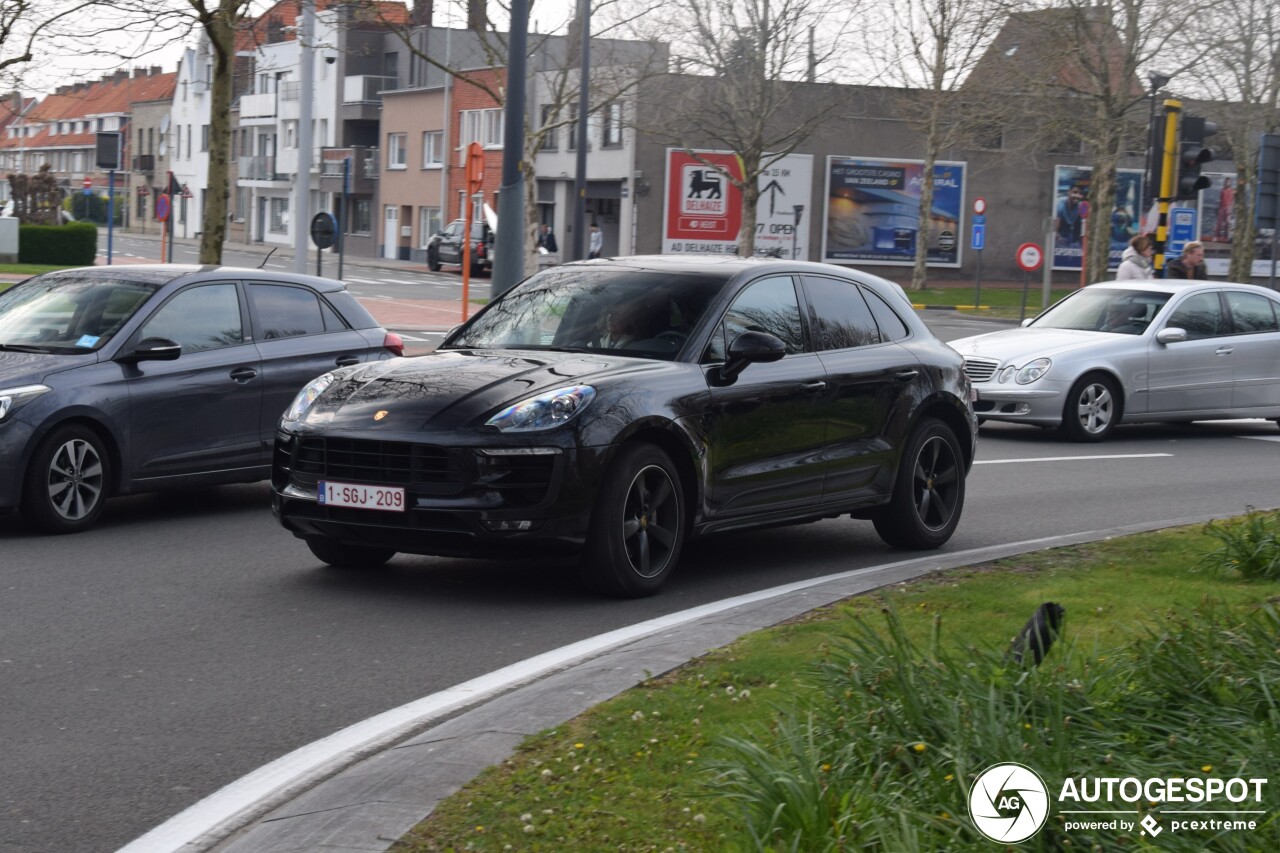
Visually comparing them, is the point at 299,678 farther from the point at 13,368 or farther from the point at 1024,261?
the point at 1024,261

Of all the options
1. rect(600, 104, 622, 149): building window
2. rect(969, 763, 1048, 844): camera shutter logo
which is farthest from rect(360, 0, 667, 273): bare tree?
rect(969, 763, 1048, 844): camera shutter logo

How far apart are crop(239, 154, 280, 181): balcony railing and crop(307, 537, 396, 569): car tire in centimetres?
8598

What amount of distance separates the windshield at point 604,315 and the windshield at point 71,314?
2.34m

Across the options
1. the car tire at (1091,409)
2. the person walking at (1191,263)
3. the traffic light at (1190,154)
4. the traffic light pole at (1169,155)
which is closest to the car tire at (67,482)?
the car tire at (1091,409)

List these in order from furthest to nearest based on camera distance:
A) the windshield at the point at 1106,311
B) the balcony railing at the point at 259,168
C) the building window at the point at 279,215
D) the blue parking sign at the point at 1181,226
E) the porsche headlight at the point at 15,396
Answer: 1. the balcony railing at the point at 259,168
2. the building window at the point at 279,215
3. the blue parking sign at the point at 1181,226
4. the windshield at the point at 1106,311
5. the porsche headlight at the point at 15,396

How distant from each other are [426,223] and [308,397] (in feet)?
220

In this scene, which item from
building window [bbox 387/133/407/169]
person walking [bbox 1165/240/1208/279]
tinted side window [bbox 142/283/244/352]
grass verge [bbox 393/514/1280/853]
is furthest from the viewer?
building window [bbox 387/133/407/169]

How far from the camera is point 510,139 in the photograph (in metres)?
17.6

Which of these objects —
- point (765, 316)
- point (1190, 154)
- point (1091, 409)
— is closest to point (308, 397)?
point (765, 316)

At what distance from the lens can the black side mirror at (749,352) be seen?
27.8 feet

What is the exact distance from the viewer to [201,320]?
10.7 m

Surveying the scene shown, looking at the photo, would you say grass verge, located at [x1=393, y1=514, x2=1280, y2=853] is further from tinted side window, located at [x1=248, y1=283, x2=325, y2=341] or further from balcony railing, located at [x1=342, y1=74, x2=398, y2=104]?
balcony railing, located at [x1=342, y1=74, x2=398, y2=104]

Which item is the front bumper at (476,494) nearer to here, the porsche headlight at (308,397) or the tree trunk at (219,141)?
the porsche headlight at (308,397)

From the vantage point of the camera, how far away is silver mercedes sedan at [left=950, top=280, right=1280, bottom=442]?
54.9 ft
